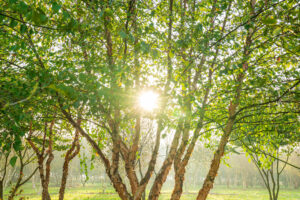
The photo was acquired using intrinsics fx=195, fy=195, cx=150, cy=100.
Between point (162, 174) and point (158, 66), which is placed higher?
point (158, 66)

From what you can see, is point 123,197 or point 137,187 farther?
point 137,187

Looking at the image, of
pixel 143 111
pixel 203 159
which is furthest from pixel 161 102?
pixel 203 159

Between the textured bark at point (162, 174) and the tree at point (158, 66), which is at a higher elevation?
the tree at point (158, 66)

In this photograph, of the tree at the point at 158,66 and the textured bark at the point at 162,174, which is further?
the textured bark at the point at 162,174

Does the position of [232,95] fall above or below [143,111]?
above

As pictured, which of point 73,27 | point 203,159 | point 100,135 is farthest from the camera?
point 203,159

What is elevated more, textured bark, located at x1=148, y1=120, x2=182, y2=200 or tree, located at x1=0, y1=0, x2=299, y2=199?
tree, located at x1=0, y1=0, x2=299, y2=199

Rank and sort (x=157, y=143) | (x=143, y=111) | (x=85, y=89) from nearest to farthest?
(x=85, y=89) < (x=143, y=111) < (x=157, y=143)

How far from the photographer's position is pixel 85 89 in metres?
3.39

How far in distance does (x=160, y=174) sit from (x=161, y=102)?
2.72m

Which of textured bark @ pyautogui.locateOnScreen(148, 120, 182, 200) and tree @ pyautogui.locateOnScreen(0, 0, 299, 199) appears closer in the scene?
tree @ pyautogui.locateOnScreen(0, 0, 299, 199)

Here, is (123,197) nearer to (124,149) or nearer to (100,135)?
(124,149)

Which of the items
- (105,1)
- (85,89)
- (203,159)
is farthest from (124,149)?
(203,159)

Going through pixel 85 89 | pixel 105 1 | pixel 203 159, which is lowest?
pixel 203 159
